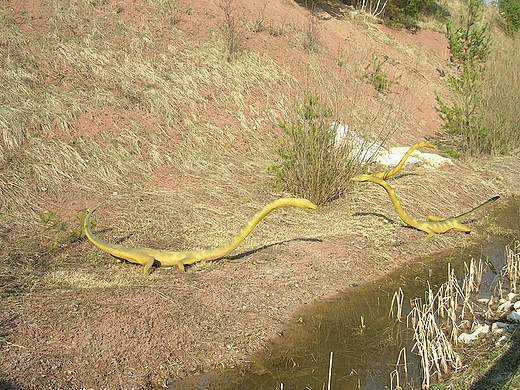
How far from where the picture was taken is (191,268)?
5949mm

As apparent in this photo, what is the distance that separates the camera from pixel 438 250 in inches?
290

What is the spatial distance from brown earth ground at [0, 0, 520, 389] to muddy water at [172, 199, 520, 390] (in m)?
0.15

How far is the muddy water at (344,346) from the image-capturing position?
4.49m

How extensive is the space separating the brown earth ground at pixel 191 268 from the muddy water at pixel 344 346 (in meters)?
0.15

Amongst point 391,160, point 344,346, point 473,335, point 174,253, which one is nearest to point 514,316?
point 473,335

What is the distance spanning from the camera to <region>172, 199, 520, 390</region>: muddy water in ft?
14.7

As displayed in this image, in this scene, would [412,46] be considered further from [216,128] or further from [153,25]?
[216,128]

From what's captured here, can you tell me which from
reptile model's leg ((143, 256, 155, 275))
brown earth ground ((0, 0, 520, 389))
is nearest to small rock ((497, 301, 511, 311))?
brown earth ground ((0, 0, 520, 389))

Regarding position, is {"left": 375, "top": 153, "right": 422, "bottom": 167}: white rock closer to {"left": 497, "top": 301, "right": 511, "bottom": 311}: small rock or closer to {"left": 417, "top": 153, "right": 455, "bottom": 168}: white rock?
{"left": 417, "top": 153, "right": 455, "bottom": 168}: white rock

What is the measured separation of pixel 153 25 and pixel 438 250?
877 cm

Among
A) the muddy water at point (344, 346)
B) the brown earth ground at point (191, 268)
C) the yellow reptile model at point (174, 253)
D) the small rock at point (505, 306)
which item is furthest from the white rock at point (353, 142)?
the small rock at point (505, 306)

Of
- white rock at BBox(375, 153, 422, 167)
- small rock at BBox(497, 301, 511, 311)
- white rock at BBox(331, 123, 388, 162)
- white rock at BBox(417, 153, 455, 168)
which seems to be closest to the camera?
small rock at BBox(497, 301, 511, 311)

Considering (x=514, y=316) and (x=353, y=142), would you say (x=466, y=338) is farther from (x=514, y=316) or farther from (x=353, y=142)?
(x=353, y=142)

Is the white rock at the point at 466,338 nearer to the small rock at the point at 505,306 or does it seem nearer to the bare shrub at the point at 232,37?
the small rock at the point at 505,306
